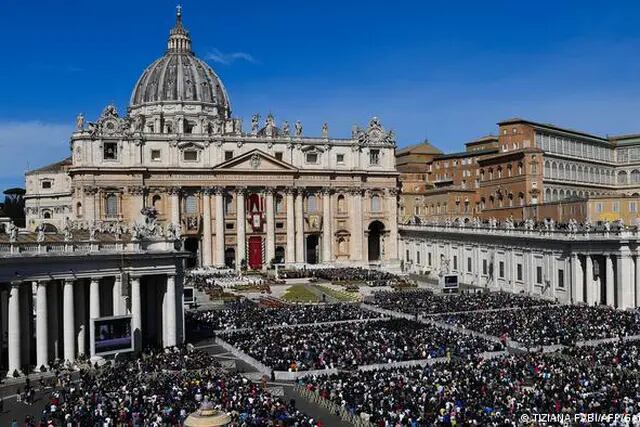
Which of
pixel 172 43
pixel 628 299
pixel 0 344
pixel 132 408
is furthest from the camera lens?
pixel 172 43

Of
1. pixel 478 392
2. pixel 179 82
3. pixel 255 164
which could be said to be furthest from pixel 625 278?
pixel 179 82

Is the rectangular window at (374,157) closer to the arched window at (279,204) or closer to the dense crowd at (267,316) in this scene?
the arched window at (279,204)

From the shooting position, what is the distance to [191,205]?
91.9 meters

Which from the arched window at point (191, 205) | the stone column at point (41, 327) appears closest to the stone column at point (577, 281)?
the stone column at point (41, 327)

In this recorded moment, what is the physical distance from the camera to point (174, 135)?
90000 millimetres

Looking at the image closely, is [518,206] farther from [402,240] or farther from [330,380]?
[330,380]

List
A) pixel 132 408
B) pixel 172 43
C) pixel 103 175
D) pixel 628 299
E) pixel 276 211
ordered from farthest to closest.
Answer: pixel 172 43 < pixel 276 211 < pixel 103 175 < pixel 628 299 < pixel 132 408

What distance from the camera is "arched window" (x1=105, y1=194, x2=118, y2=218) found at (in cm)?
8800

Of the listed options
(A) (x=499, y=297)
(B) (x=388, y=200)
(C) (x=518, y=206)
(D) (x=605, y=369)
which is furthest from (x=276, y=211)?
(D) (x=605, y=369)

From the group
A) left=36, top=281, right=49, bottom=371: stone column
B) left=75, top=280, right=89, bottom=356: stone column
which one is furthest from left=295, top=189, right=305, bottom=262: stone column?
left=36, top=281, right=49, bottom=371: stone column

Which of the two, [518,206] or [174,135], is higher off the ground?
[174,135]

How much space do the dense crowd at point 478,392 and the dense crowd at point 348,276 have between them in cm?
4063

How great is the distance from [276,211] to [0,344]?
5985 centimetres

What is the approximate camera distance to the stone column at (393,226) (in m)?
100
